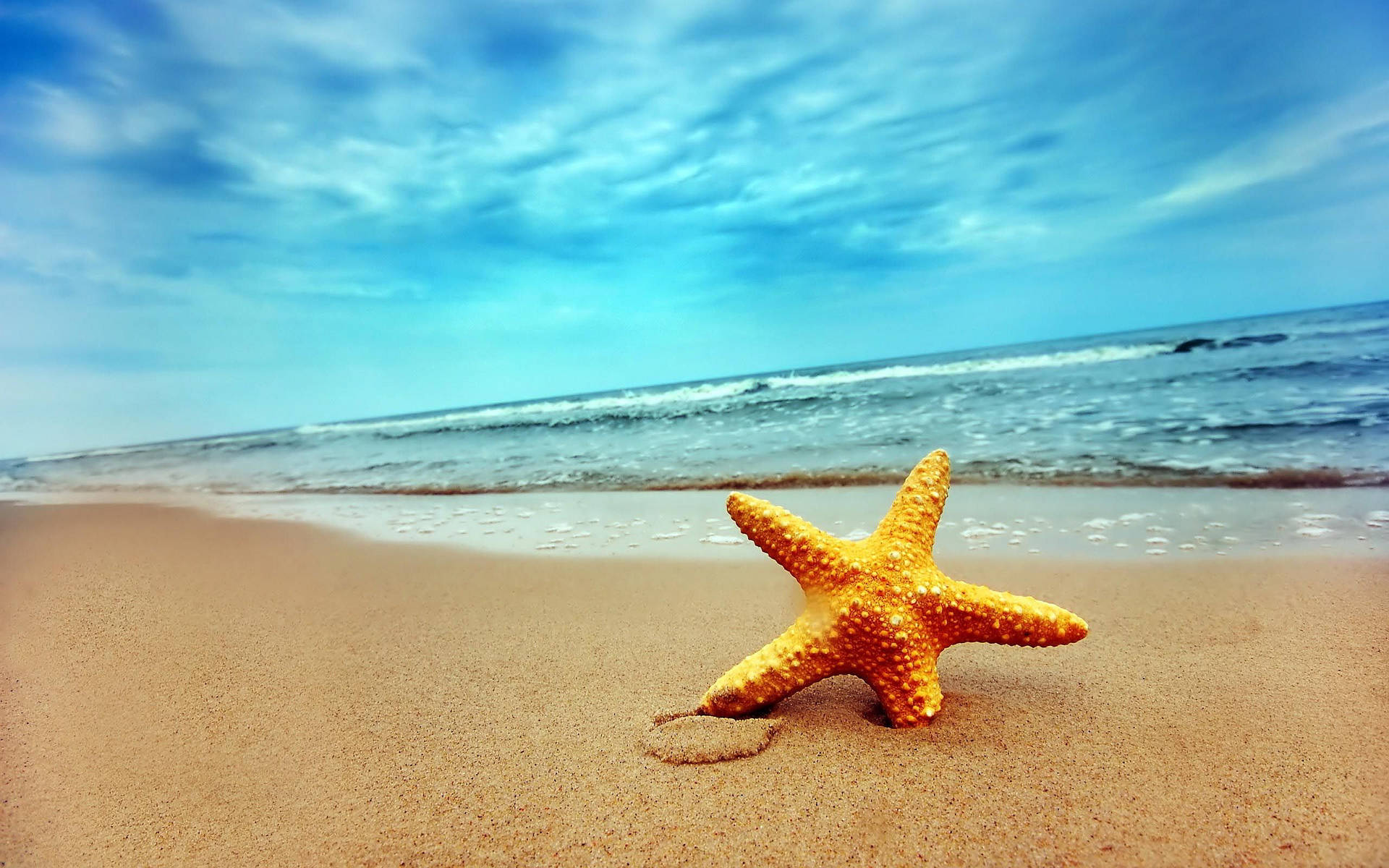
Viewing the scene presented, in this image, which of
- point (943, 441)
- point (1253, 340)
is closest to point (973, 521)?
point (943, 441)

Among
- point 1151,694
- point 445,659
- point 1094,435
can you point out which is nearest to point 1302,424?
point 1094,435

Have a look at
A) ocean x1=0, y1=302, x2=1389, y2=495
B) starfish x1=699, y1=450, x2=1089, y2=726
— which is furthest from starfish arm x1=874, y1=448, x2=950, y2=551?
ocean x1=0, y1=302, x2=1389, y2=495

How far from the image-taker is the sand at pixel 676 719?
5.49 feet

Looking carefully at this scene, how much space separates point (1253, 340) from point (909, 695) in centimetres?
2724

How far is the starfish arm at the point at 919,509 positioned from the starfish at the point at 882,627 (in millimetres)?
34

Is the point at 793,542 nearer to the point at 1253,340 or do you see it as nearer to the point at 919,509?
the point at 919,509

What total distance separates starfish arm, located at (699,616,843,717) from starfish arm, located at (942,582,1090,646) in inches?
15.9

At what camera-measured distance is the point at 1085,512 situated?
4.88 metres

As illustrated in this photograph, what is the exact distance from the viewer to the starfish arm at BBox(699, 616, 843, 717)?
212cm

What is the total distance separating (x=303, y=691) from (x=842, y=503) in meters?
4.30

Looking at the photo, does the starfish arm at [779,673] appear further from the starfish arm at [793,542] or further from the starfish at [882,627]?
the starfish arm at [793,542]

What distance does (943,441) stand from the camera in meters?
8.53

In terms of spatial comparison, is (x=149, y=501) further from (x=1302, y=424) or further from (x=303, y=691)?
(x=1302, y=424)

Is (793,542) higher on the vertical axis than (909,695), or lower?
higher
